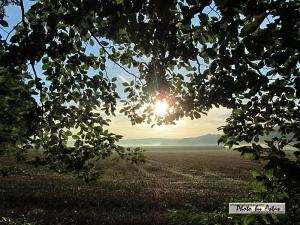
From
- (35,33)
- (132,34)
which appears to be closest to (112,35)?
(132,34)

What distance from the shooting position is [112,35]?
4793 mm

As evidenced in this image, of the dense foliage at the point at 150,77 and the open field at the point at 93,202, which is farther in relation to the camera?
the open field at the point at 93,202

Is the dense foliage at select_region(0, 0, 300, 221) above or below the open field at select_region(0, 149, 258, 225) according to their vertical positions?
above

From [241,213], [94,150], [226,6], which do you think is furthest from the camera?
[94,150]

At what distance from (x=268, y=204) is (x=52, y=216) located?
14.0 m

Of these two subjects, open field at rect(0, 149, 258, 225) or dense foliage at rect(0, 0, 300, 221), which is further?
open field at rect(0, 149, 258, 225)

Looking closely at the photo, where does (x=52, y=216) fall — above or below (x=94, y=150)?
below

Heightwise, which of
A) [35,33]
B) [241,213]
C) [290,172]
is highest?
[35,33]

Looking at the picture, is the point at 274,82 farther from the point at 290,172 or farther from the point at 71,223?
the point at 71,223

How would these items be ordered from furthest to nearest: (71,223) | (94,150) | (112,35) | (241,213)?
1. (71,223)
2. (94,150)
3. (112,35)
4. (241,213)

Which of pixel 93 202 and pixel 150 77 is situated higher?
pixel 150 77

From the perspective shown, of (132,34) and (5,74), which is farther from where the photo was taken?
(5,74)

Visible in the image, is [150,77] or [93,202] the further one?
[93,202]

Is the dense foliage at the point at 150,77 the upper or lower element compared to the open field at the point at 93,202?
upper
